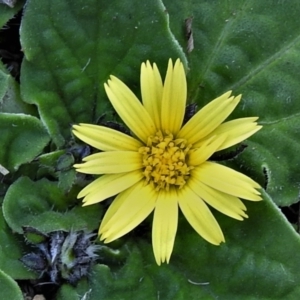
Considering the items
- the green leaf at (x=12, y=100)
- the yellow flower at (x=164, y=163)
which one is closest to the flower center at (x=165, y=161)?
the yellow flower at (x=164, y=163)

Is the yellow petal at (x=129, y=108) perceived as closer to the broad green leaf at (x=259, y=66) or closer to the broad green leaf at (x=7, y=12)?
the broad green leaf at (x=259, y=66)

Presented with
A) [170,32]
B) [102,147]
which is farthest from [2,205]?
[170,32]

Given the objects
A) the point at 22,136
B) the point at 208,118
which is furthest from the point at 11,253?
the point at 208,118

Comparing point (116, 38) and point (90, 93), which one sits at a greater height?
point (116, 38)

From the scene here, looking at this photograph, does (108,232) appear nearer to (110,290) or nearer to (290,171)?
(110,290)

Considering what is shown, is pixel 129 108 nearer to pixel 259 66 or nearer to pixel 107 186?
pixel 107 186

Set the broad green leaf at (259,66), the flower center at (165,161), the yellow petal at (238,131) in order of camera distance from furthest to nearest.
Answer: the broad green leaf at (259,66) → the flower center at (165,161) → the yellow petal at (238,131)
